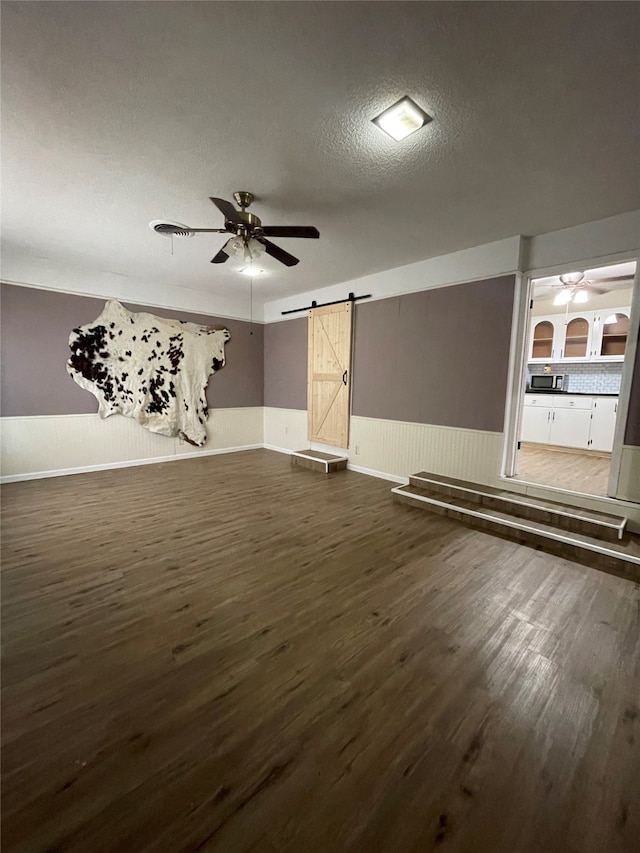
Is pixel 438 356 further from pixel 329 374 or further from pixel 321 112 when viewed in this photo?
pixel 321 112

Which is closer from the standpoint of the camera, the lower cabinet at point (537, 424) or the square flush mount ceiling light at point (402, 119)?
the square flush mount ceiling light at point (402, 119)

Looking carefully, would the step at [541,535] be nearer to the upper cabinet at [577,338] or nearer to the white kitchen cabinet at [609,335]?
the white kitchen cabinet at [609,335]

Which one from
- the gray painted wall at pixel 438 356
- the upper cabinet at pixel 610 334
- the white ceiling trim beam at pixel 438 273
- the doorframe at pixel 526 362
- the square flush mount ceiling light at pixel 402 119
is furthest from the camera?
the upper cabinet at pixel 610 334

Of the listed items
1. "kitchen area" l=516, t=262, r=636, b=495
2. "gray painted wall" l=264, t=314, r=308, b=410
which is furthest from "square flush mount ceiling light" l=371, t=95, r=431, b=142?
"gray painted wall" l=264, t=314, r=308, b=410

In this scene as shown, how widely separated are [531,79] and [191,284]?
4882mm

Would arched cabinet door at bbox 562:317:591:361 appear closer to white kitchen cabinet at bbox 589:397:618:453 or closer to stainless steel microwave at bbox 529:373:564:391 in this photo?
stainless steel microwave at bbox 529:373:564:391

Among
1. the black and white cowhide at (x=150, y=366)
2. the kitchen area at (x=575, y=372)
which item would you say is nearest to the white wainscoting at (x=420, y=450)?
the kitchen area at (x=575, y=372)

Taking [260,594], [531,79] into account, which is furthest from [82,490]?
[531,79]

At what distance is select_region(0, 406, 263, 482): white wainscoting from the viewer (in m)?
4.52

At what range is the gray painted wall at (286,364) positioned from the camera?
20.2 feet

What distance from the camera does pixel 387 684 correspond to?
1.58 metres

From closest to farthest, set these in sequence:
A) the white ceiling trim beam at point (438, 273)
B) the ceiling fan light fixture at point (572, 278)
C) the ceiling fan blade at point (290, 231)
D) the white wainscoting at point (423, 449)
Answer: the ceiling fan blade at point (290, 231), the white ceiling trim beam at point (438, 273), the white wainscoting at point (423, 449), the ceiling fan light fixture at point (572, 278)

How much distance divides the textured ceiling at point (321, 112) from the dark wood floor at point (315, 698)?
2844 mm

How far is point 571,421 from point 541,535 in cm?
356
